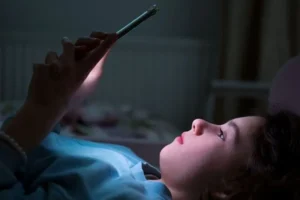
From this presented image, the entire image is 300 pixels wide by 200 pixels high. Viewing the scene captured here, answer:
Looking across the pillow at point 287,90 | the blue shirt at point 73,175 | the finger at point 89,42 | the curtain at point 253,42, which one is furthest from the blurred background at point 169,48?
the finger at point 89,42

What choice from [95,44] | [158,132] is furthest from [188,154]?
[158,132]

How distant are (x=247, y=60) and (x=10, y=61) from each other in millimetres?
1022

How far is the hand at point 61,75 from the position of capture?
812mm

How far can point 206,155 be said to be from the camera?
37.9 inches

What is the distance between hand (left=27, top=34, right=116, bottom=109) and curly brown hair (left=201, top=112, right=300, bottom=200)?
1.09 ft

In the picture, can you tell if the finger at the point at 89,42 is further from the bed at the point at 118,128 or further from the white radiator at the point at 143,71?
the white radiator at the point at 143,71

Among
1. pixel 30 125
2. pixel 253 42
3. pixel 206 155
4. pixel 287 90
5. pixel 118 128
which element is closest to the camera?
pixel 30 125

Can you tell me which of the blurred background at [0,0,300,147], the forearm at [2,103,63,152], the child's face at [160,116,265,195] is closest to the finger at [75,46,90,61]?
the forearm at [2,103,63,152]

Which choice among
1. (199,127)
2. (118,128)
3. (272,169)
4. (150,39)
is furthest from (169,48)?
(272,169)

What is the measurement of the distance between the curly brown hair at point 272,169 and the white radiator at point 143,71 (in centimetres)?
120

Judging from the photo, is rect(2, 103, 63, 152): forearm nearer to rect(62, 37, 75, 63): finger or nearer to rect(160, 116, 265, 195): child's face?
rect(62, 37, 75, 63): finger

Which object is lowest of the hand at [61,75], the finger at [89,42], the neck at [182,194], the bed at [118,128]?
the bed at [118,128]

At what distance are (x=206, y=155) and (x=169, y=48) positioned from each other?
124 centimetres

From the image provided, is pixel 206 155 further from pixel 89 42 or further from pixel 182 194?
pixel 89 42
